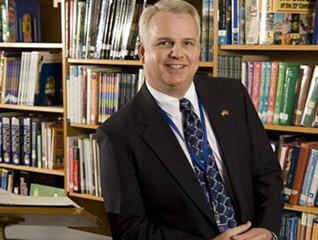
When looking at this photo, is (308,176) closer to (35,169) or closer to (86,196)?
(86,196)

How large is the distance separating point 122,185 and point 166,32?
1.63ft

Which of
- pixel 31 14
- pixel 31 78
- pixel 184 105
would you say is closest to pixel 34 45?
pixel 31 78

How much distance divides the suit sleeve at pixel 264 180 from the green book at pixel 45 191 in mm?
1981

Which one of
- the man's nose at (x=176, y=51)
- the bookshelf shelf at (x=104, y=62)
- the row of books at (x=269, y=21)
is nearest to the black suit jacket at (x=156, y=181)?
the man's nose at (x=176, y=51)

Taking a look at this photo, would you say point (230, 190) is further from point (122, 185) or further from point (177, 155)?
point (122, 185)

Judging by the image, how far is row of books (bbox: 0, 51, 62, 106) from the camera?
3726mm

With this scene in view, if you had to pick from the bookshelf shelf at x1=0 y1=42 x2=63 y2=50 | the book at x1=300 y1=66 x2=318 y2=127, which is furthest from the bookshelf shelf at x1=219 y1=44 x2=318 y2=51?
the bookshelf shelf at x1=0 y1=42 x2=63 y2=50

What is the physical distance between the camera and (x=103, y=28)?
3318 mm

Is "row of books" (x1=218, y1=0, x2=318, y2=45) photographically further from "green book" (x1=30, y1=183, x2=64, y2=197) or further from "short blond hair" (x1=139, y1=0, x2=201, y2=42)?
"green book" (x1=30, y1=183, x2=64, y2=197)

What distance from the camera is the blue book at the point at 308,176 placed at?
2727 millimetres

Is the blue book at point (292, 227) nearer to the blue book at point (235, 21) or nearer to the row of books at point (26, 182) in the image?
the blue book at point (235, 21)

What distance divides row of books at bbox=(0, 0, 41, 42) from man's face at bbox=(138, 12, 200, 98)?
218 centimetres

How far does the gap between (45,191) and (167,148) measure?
218cm

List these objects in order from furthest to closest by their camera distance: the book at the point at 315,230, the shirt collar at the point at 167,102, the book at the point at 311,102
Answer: the book at the point at 315,230
the book at the point at 311,102
the shirt collar at the point at 167,102
